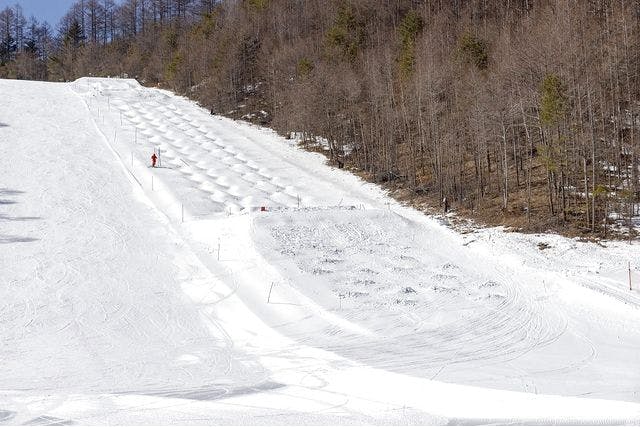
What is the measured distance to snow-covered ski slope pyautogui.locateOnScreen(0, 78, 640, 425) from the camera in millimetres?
11086

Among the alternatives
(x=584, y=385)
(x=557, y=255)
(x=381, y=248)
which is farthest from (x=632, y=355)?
(x=381, y=248)

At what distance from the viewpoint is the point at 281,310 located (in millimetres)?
17156

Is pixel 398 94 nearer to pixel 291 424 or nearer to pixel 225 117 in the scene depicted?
pixel 225 117

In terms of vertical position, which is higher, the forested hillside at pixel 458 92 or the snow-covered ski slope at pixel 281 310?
the forested hillside at pixel 458 92

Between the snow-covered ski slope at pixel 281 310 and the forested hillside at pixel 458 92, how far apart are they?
162 inches

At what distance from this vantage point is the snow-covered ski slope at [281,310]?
11.1m

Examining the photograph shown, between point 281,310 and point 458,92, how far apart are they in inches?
890

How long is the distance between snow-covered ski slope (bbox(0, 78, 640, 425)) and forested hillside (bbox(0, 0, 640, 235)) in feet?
13.5

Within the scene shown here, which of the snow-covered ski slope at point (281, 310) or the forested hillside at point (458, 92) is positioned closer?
the snow-covered ski slope at point (281, 310)

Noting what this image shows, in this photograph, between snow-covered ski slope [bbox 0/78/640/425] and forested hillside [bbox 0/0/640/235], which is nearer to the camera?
snow-covered ski slope [bbox 0/78/640/425]

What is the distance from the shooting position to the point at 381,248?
23.7m

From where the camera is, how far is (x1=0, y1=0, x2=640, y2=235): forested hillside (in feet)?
91.0

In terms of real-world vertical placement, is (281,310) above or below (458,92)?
below

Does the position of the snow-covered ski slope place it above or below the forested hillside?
below
